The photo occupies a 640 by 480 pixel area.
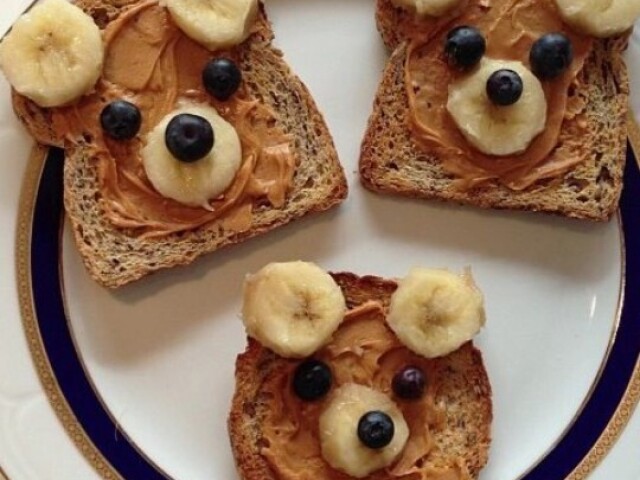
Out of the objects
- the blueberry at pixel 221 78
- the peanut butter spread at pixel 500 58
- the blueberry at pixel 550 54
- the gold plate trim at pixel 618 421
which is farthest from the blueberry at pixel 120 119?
the gold plate trim at pixel 618 421

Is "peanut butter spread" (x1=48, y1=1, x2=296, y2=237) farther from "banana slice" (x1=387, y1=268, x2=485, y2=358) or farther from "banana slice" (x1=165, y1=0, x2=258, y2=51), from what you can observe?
"banana slice" (x1=387, y1=268, x2=485, y2=358)

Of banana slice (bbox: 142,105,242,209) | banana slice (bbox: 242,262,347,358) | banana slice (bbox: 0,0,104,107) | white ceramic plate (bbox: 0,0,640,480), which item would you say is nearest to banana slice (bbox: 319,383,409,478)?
banana slice (bbox: 242,262,347,358)

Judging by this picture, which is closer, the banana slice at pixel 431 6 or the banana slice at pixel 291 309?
the banana slice at pixel 291 309

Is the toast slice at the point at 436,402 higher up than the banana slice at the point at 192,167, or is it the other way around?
the banana slice at the point at 192,167

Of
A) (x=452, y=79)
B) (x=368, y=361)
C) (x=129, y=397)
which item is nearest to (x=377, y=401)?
(x=368, y=361)

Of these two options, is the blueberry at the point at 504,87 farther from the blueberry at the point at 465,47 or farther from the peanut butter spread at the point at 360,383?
the peanut butter spread at the point at 360,383

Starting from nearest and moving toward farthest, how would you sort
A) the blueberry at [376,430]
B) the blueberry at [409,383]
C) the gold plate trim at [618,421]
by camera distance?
the blueberry at [376,430]
the blueberry at [409,383]
the gold plate trim at [618,421]
